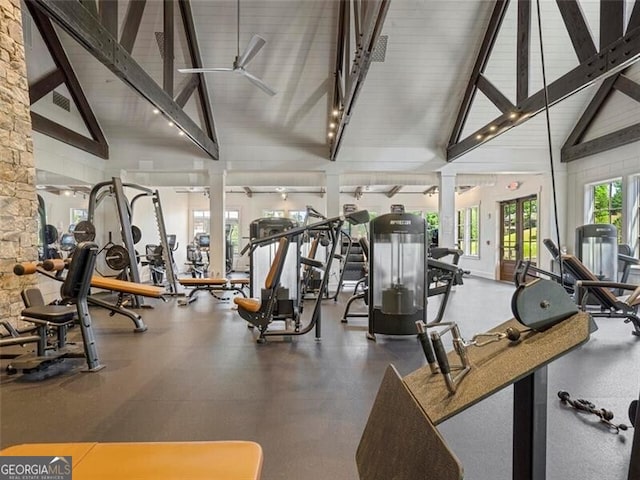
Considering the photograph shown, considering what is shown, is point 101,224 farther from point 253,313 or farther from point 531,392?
point 531,392

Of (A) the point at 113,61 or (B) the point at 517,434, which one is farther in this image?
(A) the point at 113,61

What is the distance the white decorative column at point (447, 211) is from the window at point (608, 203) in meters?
2.77

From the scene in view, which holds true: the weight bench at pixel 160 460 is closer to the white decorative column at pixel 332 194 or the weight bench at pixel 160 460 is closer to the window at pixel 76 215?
the white decorative column at pixel 332 194

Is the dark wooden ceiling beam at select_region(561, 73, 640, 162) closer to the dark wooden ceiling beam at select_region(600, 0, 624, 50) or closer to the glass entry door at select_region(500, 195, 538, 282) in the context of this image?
the glass entry door at select_region(500, 195, 538, 282)

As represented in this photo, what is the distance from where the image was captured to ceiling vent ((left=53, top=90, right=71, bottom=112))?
6.29 m

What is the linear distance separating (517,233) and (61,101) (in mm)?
10759

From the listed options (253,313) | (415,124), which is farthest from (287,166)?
(253,313)

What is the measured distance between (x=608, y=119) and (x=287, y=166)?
258 inches

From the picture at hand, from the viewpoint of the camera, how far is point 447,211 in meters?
8.21

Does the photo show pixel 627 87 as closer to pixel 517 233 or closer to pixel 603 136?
pixel 603 136

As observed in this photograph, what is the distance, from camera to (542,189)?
8.28 m

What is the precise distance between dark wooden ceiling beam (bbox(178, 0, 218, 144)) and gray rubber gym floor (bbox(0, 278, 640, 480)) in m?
4.96

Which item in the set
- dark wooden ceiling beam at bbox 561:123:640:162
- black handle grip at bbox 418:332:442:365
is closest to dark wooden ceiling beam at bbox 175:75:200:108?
black handle grip at bbox 418:332:442:365

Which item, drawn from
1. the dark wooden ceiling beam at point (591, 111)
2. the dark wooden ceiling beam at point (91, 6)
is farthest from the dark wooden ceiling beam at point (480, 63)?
the dark wooden ceiling beam at point (91, 6)
